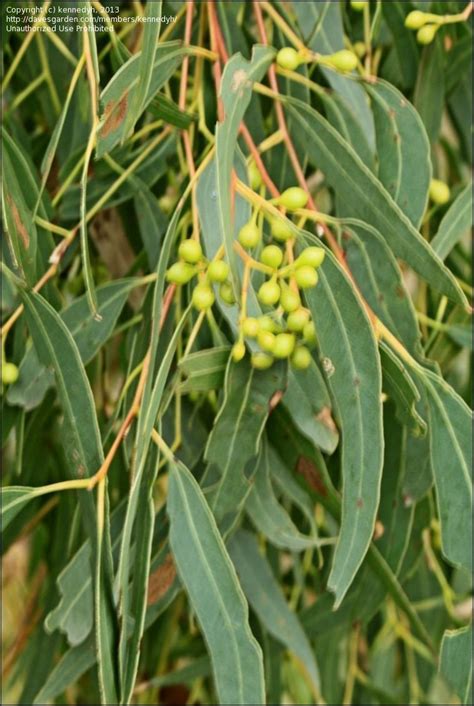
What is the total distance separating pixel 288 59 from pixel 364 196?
0.11 meters

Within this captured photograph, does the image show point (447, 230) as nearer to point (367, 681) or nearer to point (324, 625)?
point (324, 625)

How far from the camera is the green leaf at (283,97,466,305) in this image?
713 millimetres

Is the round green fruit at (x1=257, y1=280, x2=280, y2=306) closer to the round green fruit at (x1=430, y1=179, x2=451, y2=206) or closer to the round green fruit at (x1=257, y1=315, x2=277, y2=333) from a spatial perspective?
the round green fruit at (x1=257, y1=315, x2=277, y2=333)

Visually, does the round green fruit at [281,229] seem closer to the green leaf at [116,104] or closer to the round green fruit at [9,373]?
the green leaf at [116,104]

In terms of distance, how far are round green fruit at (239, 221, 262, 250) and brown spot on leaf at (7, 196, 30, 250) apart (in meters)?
0.14

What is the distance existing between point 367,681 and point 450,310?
486 millimetres

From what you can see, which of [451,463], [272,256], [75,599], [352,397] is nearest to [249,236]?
[272,256]

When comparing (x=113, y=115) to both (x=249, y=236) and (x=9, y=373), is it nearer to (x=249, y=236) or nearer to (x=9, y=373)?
(x=249, y=236)

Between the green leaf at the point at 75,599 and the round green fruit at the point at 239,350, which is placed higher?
the round green fruit at the point at 239,350

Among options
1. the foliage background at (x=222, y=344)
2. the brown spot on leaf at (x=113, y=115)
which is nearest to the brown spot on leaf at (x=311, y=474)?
the foliage background at (x=222, y=344)

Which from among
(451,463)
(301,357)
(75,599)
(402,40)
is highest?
(402,40)

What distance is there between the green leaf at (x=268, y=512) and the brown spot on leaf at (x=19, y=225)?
0.82 ft

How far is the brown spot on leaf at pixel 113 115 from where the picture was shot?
0.65 meters

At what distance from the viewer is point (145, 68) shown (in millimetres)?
647
